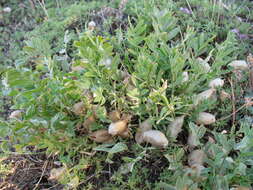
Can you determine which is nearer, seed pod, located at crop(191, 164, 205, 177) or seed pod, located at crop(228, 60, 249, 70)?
seed pod, located at crop(191, 164, 205, 177)

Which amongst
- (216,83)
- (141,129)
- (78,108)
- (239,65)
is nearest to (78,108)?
(78,108)

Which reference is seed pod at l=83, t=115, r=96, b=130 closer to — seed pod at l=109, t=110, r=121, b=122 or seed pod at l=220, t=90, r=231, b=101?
seed pod at l=109, t=110, r=121, b=122

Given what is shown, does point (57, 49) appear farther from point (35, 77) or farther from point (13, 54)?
point (35, 77)

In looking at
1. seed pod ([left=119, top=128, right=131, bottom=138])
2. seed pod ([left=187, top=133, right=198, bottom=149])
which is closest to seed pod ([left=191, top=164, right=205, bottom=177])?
seed pod ([left=187, top=133, right=198, bottom=149])

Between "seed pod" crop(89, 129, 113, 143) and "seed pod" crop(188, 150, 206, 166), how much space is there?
384 mm

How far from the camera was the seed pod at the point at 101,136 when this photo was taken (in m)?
1.37

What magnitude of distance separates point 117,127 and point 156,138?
0.18m

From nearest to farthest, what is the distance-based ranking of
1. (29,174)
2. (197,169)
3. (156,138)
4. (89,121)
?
1. (197,169)
2. (156,138)
3. (89,121)
4. (29,174)

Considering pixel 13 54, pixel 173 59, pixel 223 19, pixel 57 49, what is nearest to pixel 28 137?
pixel 173 59

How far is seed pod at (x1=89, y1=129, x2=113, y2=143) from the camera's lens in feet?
4.48

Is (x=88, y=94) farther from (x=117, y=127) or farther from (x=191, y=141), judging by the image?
(x=191, y=141)

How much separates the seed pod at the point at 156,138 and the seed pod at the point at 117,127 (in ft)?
0.34

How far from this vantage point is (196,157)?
4.11 feet

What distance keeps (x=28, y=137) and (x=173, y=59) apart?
0.72 metres
